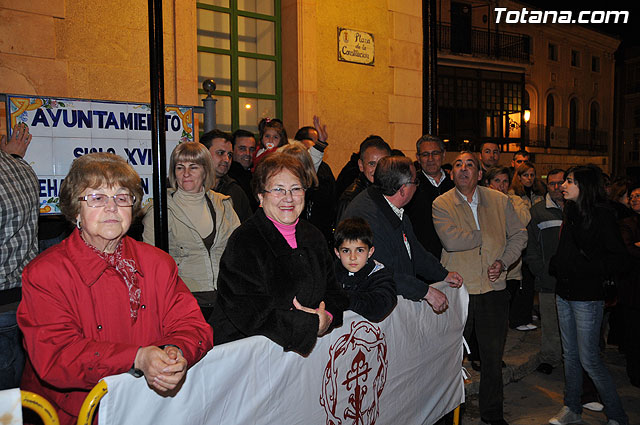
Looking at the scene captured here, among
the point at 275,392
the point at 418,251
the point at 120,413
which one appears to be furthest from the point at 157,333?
the point at 418,251

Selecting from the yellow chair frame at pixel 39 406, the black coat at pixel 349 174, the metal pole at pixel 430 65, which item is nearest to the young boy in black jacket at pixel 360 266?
the yellow chair frame at pixel 39 406

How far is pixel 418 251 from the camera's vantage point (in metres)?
4.68

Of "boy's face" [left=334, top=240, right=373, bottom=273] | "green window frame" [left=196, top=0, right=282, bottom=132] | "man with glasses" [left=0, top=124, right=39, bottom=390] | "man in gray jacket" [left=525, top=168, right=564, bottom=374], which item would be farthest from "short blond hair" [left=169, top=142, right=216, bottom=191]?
"man in gray jacket" [left=525, top=168, right=564, bottom=374]

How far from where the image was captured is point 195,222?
421 cm

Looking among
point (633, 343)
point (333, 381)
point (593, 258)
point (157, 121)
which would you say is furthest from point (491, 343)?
point (157, 121)

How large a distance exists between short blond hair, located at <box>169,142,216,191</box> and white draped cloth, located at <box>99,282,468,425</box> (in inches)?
65.0

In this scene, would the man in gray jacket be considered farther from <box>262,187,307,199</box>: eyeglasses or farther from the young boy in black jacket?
<box>262,187,307,199</box>: eyeglasses

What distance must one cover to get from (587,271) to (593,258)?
148 millimetres

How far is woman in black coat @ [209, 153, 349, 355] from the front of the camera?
2885 millimetres

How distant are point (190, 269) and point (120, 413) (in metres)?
1.99

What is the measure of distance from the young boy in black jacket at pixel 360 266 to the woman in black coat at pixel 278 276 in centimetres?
42

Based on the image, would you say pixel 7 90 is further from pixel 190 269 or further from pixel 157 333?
pixel 157 333

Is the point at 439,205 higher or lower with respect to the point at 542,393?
higher

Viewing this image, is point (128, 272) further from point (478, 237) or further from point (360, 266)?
point (478, 237)
